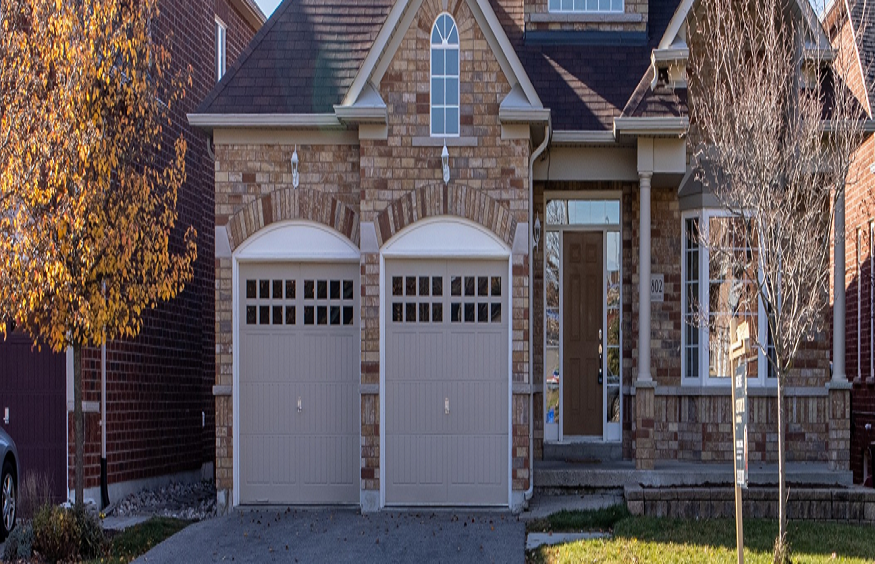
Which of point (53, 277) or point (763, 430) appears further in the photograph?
point (763, 430)

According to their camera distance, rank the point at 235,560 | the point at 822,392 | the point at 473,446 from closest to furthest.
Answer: the point at 235,560 < the point at 473,446 < the point at 822,392

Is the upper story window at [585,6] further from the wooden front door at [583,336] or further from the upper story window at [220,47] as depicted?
the upper story window at [220,47]

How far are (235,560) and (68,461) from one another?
3.83 metres

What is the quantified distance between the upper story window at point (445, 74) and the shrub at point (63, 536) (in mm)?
5457

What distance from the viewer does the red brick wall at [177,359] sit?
45.4 feet

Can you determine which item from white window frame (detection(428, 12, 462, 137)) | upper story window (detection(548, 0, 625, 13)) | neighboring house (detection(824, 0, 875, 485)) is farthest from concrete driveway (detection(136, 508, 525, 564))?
neighboring house (detection(824, 0, 875, 485))

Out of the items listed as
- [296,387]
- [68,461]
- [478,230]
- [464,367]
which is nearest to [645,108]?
[478,230]

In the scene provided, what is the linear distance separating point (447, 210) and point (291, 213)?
181cm

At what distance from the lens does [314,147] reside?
42.7 feet

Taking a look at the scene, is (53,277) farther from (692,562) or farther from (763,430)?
(763,430)

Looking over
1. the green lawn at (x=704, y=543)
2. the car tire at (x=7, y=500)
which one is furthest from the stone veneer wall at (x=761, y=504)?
the car tire at (x=7, y=500)

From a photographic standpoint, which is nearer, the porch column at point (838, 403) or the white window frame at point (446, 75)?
the white window frame at point (446, 75)

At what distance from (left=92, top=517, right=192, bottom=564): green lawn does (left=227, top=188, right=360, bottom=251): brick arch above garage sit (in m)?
3.12

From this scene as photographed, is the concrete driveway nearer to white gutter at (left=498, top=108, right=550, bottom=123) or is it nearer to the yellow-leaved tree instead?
the yellow-leaved tree
